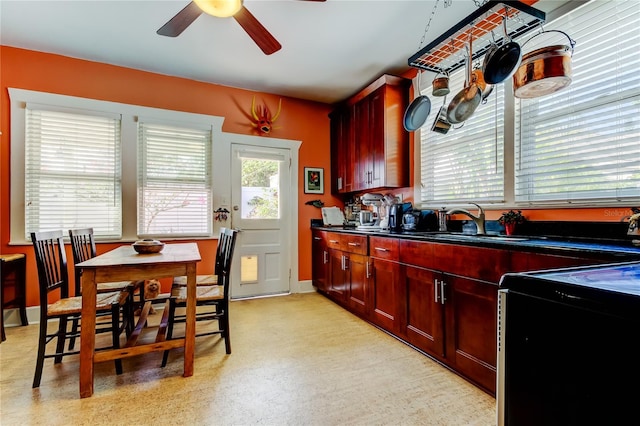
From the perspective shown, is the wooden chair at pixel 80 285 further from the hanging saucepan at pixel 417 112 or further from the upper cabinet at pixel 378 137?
the hanging saucepan at pixel 417 112

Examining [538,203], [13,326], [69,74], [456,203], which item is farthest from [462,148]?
[13,326]

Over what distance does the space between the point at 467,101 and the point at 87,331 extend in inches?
116

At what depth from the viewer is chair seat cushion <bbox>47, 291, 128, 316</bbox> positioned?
189 centimetres

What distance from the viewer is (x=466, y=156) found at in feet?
9.17

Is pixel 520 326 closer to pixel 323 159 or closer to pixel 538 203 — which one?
pixel 538 203

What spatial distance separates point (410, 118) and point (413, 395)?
2.19m

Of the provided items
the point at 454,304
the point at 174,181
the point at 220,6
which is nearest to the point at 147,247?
the point at 174,181

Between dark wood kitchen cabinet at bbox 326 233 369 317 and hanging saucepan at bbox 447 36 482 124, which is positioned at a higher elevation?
hanging saucepan at bbox 447 36 482 124

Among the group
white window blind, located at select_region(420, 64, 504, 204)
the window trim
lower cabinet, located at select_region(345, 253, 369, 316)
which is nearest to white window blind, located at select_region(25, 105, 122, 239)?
the window trim

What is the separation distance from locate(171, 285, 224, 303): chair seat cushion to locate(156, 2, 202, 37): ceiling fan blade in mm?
1969

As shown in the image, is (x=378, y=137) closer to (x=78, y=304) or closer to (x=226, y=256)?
(x=226, y=256)

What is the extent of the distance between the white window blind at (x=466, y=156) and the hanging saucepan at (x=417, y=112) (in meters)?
0.17

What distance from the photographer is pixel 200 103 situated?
3.80m

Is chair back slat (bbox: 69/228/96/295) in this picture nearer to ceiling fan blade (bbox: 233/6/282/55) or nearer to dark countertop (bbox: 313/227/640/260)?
ceiling fan blade (bbox: 233/6/282/55)
